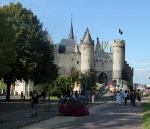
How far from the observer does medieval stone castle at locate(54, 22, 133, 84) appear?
122m

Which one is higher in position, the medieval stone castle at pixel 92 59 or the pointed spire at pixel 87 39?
the pointed spire at pixel 87 39

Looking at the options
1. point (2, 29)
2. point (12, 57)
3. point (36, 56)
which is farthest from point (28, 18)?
point (2, 29)

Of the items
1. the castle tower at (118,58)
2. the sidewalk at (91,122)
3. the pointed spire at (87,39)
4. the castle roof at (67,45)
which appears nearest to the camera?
the sidewalk at (91,122)

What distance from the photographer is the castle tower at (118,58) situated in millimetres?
125438

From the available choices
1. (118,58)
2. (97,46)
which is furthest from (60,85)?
(97,46)

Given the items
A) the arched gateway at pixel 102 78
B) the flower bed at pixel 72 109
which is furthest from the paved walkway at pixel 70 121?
the arched gateway at pixel 102 78

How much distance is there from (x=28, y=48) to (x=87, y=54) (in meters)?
74.8

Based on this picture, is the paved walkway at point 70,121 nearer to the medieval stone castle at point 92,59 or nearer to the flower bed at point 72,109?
the flower bed at point 72,109

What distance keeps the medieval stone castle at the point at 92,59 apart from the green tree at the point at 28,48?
67295mm

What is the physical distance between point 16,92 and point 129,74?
166 ft

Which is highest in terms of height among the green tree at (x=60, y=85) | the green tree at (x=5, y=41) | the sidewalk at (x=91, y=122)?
the green tree at (x=5, y=41)

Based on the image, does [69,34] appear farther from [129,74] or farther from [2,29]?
[2,29]

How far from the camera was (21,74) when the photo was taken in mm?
49219

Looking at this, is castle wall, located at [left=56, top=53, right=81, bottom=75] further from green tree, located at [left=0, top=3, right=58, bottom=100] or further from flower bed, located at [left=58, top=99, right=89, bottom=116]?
flower bed, located at [left=58, top=99, right=89, bottom=116]
